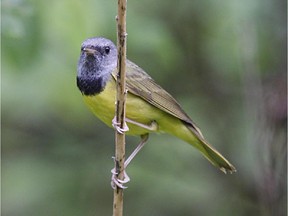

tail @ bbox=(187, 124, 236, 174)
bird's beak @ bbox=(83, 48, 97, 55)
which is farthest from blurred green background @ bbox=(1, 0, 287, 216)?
bird's beak @ bbox=(83, 48, 97, 55)

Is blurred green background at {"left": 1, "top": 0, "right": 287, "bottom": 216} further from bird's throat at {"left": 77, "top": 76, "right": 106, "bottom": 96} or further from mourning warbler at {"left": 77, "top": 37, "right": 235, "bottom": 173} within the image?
bird's throat at {"left": 77, "top": 76, "right": 106, "bottom": 96}

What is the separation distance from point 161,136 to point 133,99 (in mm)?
1946

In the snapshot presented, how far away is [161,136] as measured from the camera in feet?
23.2

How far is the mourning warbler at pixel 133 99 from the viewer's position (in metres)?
4.93

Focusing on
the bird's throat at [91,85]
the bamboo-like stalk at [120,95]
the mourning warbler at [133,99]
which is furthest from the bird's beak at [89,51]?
the bamboo-like stalk at [120,95]

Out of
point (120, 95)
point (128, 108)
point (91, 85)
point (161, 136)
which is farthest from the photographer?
point (161, 136)

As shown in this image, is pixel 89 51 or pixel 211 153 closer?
pixel 89 51

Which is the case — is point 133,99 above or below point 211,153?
above

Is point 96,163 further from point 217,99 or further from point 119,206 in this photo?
point 119,206

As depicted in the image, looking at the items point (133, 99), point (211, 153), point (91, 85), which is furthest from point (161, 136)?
point (91, 85)

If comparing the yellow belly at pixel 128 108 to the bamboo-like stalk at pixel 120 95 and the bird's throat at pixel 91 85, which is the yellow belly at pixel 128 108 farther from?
the bamboo-like stalk at pixel 120 95

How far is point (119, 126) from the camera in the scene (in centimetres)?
382

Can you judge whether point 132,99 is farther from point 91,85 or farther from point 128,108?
point 91,85

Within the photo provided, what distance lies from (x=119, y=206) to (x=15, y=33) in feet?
6.83
